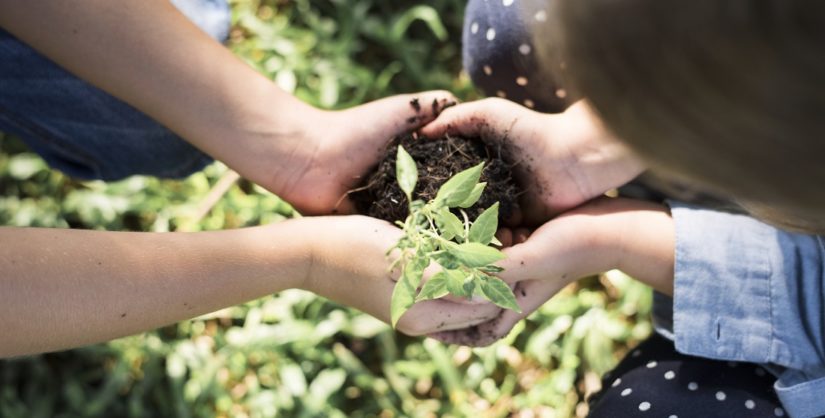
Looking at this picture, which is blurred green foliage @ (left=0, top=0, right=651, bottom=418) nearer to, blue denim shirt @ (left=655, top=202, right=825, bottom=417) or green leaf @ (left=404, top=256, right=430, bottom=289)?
blue denim shirt @ (left=655, top=202, right=825, bottom=417)

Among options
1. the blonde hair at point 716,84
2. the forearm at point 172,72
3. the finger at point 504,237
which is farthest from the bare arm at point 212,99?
the blonde hair at point 716,84

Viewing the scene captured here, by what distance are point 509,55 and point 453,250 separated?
0.54m

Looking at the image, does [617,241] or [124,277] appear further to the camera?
[617,241]

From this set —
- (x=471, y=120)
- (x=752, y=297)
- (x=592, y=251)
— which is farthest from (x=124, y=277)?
(x=752, y=297)

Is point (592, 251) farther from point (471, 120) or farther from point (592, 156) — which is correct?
point (471, 120)

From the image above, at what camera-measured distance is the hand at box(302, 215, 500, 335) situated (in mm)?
1197

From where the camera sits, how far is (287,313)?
5.49 feet

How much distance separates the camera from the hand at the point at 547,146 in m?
1.28

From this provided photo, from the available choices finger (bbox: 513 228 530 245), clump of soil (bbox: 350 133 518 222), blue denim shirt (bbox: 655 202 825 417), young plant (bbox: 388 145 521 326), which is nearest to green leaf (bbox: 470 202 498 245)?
young plant (bbox: 388 145 521 326)

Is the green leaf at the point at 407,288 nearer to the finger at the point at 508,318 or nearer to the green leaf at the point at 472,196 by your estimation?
the green leaf at the point at 472,196

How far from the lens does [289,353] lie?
1.66 m

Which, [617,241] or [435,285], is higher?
[435,285]

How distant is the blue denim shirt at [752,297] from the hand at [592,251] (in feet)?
0.16

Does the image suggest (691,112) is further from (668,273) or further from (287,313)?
(287,313)
